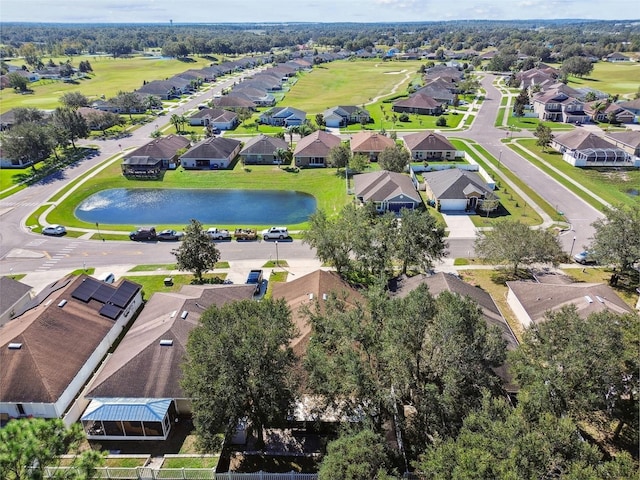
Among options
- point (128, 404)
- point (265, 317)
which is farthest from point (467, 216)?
point (128, 404)

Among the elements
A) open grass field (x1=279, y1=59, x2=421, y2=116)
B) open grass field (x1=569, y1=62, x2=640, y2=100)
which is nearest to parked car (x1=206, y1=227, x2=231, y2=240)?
open grass field (x1=279, y1=59, x2=421, y2=116)

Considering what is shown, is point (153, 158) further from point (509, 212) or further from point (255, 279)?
point (509, 212)

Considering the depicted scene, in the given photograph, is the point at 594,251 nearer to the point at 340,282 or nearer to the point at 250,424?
the point at 340,282

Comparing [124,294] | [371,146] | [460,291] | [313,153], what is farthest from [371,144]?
[124,294]

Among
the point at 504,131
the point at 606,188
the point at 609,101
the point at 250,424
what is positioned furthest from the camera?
the point at 609,101

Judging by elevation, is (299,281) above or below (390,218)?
below

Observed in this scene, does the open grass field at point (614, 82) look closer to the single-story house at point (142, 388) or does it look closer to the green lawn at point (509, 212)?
the green lawn at point (509, 212)

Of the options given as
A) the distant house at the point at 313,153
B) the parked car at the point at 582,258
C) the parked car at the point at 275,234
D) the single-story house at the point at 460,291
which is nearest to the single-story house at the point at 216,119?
the distant house at the point at 313,153
